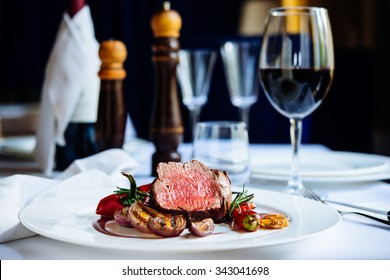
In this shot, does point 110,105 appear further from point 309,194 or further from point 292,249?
point 292,249

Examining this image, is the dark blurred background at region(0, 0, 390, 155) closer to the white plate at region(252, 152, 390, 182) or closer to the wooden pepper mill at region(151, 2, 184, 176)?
the white plate at region(252, 152, 390, 182)

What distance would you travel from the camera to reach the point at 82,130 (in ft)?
4.22

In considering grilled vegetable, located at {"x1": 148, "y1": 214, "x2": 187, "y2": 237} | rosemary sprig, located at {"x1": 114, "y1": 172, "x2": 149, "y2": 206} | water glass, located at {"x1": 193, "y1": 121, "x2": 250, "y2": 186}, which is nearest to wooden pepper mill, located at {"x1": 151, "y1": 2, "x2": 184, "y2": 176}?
water glass, located at {"x1": 193, "y1": 121, "x2": 250, "y2": 186}

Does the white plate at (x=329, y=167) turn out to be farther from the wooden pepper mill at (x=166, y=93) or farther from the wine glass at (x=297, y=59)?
the wooden pepper mill at (x=166, y=93)

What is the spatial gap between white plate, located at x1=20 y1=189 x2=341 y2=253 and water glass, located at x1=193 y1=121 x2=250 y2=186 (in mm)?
102

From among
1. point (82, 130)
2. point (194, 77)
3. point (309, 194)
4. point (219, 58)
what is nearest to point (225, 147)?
point (309, 194)

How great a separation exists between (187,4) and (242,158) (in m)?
3.90

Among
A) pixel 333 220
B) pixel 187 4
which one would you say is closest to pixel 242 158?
pixel 333 220

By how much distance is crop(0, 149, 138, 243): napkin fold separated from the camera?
2.40ft

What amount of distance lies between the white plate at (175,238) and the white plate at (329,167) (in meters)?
0.20

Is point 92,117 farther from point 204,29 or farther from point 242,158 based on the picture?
point 204,29

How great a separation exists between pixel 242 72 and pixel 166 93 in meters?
0.51

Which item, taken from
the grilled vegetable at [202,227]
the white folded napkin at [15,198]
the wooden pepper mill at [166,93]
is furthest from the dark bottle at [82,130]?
the grilled vegetable at [202,227]

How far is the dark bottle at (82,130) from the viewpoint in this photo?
1.28m
